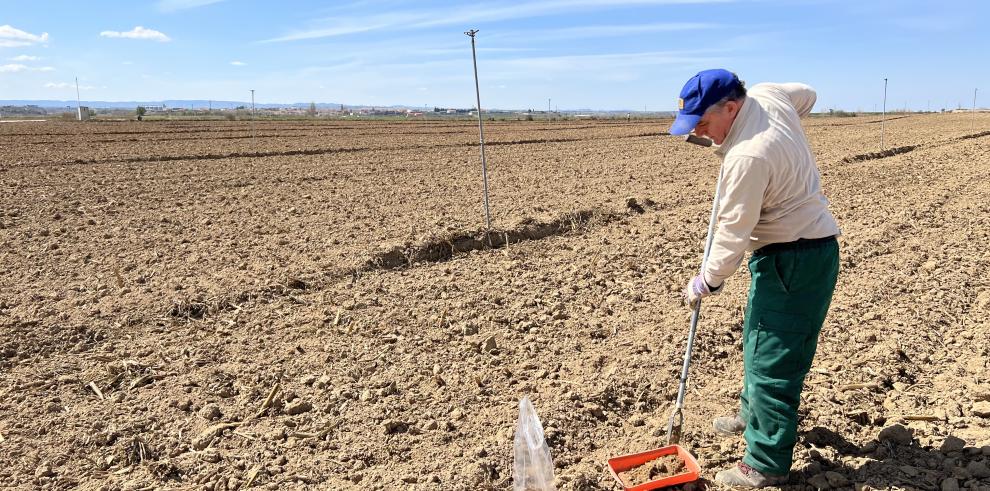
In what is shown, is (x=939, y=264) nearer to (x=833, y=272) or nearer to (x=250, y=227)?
(x=833, y=272)

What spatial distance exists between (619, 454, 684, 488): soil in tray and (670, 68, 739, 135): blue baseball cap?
1.48m

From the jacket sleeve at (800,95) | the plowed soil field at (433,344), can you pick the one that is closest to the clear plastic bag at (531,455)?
the plowed soil field at (433,344)

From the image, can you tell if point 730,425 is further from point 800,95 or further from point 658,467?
point 800,95

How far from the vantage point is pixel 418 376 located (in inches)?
161

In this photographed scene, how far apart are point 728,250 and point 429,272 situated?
3922 millimetres

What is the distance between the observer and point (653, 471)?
9.67 ft

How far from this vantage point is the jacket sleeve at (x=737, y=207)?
→ 7.97 ft

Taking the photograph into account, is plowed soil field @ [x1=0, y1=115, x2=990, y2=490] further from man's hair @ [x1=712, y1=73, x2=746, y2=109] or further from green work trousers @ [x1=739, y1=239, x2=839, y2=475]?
man's hair @ [x1=712, y1=73, x2=746, y2=109]

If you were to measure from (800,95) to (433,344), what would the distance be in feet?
9.09

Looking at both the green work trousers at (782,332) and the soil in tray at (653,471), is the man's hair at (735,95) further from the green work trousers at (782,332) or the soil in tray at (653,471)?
the soil in tray at (653,471)

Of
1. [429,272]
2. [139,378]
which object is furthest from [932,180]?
[139,378]

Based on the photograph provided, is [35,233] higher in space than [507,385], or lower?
higher

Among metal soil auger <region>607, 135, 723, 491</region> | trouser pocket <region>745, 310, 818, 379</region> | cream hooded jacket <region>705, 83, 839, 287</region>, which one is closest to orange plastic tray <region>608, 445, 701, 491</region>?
metal soil auger <region>607, 135, 723, 491</region>

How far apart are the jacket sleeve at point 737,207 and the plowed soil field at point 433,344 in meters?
1.11
